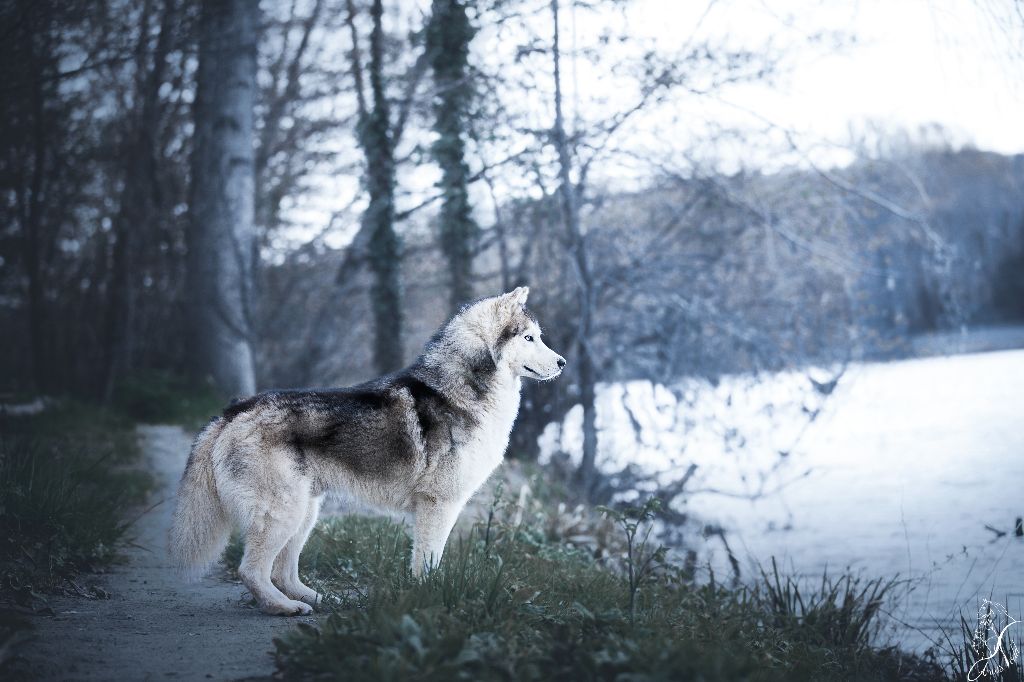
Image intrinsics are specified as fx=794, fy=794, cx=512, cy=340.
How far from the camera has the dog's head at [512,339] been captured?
17.7 feet

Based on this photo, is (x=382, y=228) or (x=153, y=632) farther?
(x=382, y=228)

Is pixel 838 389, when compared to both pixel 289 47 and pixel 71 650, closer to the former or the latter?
pixel 71 650

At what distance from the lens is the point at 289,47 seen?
17.1 metres

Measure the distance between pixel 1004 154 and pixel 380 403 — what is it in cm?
1009

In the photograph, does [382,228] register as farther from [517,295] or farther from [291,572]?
[291,572]

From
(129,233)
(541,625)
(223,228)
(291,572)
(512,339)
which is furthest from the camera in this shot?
(129,233)

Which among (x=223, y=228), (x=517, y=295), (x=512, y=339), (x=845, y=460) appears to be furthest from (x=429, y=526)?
(x=845, y=460)

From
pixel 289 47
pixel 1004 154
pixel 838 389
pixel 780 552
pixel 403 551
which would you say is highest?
pixel 289 47

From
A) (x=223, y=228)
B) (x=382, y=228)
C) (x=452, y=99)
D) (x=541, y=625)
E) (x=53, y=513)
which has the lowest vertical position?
(x=541, y=625)

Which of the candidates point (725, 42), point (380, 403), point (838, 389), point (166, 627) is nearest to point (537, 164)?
point (725, 42)

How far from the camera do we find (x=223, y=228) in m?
13.0

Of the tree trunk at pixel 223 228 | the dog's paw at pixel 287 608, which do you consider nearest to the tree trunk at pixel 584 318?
the tree trunk at pixel 223 228

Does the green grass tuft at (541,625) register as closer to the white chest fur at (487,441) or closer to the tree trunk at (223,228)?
the white chest fur at (487,441)

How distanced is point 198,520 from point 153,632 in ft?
2.16
